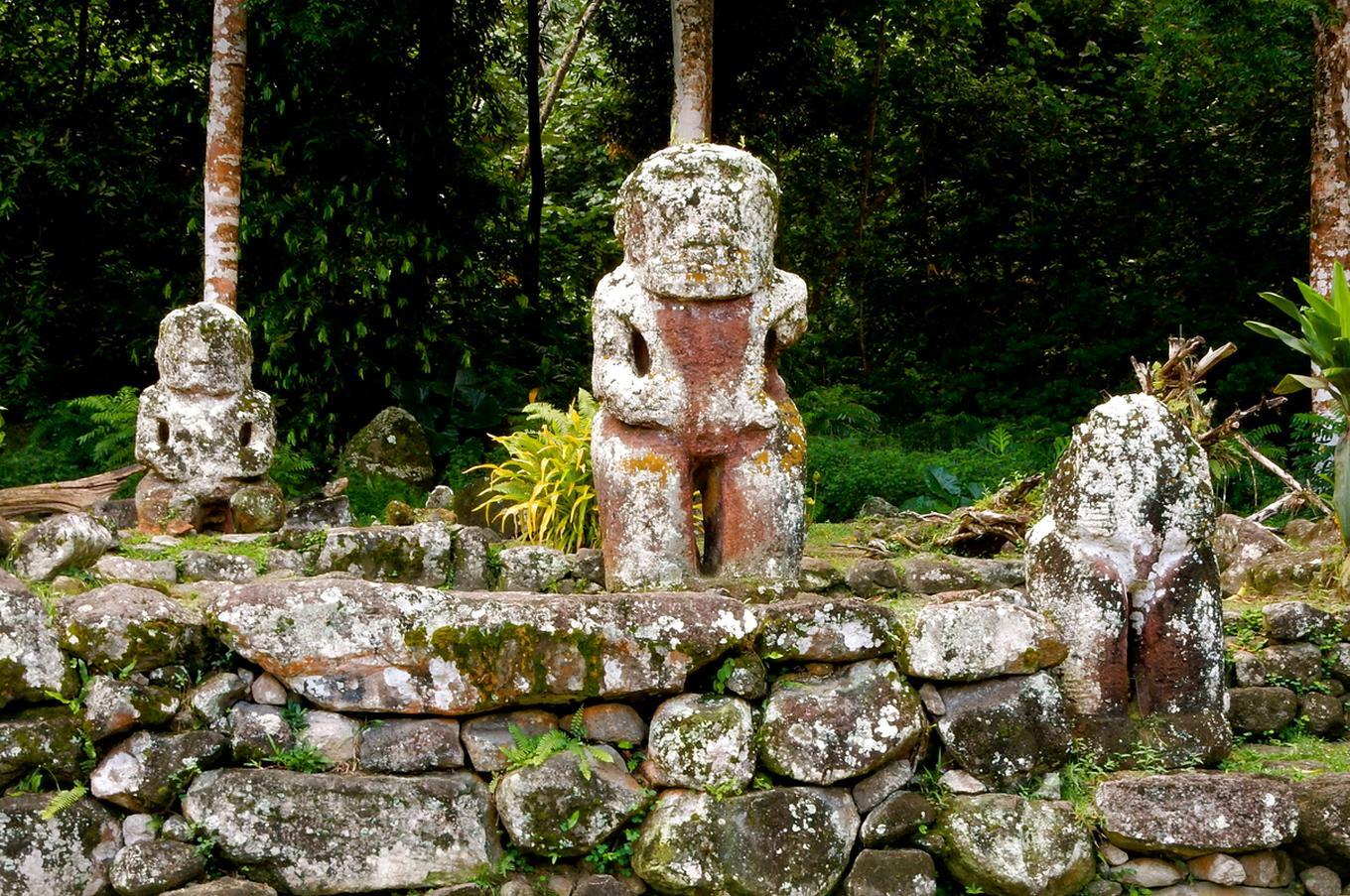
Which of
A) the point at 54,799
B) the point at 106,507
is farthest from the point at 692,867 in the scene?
the point at 106,507

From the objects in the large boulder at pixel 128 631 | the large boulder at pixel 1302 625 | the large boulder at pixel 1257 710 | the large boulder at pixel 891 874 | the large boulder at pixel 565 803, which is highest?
the large boulder at pixel 128 631

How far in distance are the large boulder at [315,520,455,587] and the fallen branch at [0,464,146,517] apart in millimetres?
1807

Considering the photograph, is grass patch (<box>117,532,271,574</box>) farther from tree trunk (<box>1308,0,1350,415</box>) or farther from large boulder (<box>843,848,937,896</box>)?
tree trunk (<box>1308,0,1350,415</box>)

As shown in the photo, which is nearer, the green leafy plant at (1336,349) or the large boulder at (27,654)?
the large boulder at (27,654)

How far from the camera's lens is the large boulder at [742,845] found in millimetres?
3926

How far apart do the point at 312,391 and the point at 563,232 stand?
157 inches

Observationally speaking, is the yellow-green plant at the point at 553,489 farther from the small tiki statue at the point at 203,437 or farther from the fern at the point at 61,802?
the fern at the point at 61,802

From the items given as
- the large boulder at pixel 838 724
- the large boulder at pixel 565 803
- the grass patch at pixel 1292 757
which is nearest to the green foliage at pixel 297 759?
the large boulder at pixel 565 803

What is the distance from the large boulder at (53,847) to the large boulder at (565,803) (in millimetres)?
1181

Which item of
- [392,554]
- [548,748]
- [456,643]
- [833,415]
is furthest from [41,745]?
[833,415]

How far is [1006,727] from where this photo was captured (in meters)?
4.28

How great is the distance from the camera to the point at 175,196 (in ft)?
37.7

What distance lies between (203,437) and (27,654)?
2698 millimetres

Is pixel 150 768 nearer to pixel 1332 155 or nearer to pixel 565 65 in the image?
pixel 1332 155
